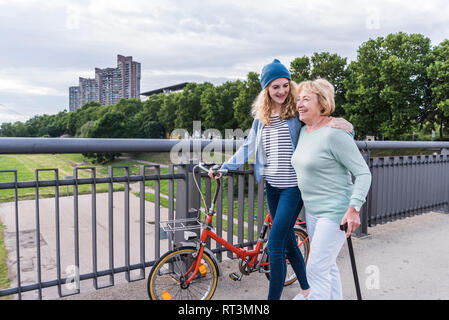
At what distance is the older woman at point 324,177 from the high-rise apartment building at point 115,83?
168 metres

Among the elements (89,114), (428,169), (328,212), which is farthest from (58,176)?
(89,114)

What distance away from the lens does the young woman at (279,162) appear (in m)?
2.88

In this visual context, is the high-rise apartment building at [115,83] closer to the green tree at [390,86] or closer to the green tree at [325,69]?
the green tree at [325,69]

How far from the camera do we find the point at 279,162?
295 cm

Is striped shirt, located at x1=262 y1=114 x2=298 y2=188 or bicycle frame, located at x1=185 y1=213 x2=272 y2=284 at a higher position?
striped shirt, located at x1=262 y1=114 x2=298 y2=188

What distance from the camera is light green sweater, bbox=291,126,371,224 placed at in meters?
2.48

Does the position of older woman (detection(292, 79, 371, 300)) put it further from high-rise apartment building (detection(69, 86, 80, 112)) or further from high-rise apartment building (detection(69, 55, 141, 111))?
high-rise apartment building (detection(69, 86, 80, 112))

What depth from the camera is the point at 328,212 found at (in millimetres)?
2568

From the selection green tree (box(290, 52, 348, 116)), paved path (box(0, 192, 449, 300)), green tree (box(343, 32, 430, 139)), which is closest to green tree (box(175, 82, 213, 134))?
green tree (box(290, 52, 348, 116))

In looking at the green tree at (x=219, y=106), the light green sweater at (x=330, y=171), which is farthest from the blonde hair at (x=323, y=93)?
the green tree at (x=219, y=106)

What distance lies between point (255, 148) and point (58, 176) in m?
1.53

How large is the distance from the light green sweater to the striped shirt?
0.24 meters

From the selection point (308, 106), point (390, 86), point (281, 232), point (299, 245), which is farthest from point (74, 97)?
point (308, 106)
